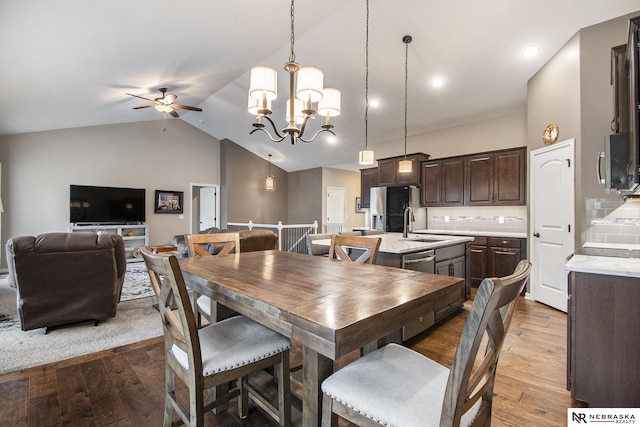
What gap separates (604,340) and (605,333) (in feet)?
0.14

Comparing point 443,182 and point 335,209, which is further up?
point 443,182

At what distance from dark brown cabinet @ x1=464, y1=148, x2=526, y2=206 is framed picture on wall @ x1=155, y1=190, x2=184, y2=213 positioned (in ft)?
22.5

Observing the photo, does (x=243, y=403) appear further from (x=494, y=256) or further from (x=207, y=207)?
(x=207, y=207)

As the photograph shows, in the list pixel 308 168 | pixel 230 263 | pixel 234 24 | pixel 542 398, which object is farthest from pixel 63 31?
pixel 308 168

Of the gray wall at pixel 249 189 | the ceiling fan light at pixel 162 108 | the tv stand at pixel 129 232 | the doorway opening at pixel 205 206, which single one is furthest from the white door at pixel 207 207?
the ceiling fan light at pixel 162 108

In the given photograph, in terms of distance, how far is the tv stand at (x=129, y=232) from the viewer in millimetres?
6440

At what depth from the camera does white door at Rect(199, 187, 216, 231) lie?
340 inches

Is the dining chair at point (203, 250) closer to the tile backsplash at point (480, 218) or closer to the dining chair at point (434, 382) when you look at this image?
the dining chair at point (434, 382)

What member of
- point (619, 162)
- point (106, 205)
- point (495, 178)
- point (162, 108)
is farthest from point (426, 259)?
point (106, 205)

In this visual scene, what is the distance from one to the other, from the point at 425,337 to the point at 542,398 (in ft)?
3.38

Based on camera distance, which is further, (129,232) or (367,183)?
(129,232)

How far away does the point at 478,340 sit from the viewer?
2.51 ft

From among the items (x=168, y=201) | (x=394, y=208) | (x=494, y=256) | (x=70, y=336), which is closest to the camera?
(x=70, y=336)

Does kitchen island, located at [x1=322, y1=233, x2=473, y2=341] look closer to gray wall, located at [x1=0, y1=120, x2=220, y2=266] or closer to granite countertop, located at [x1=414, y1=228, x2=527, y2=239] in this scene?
granite countertop, located at [x1=414, y1=228, x2=527, y2=239]
